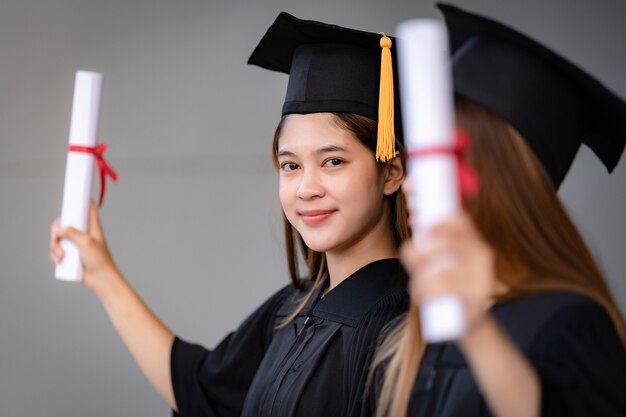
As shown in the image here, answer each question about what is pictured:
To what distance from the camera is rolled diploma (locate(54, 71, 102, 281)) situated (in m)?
1.39

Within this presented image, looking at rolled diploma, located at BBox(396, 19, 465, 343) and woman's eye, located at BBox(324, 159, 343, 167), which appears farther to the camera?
woman's eye, located at BBox(324, 159, 343, 167)

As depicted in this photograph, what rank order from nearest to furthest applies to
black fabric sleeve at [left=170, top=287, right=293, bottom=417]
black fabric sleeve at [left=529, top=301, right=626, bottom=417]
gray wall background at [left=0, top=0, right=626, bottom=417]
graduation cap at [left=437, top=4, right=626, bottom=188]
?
black fabric sleeve at [left=529, top=301, right=626, bottom=417]
graduation cap at [left=437, top=4, right=626, bottom=188]
black fabric sleeve at [left=170, top=287, right=293, bottom=417]
gray wall background at [left=0, top=0, right=626, bottom=417]

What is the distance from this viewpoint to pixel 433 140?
85 cm

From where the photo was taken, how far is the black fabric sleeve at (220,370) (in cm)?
188

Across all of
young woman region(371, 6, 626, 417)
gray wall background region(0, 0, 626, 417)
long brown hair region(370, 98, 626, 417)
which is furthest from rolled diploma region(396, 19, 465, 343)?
gray wall background region(0, 0, 626, 417)

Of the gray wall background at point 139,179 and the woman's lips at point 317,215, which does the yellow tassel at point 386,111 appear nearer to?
the woman's lips at point 317,215

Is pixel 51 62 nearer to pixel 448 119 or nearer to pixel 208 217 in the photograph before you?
pixel 208 217

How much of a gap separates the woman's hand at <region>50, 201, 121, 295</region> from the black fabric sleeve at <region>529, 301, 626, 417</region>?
0.81 meters

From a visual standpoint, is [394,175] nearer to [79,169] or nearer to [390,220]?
[390,220]

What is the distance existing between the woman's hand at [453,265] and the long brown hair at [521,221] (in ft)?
0.80

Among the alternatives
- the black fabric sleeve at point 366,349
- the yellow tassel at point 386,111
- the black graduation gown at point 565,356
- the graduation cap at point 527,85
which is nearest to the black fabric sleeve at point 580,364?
the black graduation gown at point 565,356

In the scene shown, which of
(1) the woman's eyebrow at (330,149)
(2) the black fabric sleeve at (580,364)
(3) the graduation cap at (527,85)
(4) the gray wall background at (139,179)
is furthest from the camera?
(4) the gray wall background at (139,179)

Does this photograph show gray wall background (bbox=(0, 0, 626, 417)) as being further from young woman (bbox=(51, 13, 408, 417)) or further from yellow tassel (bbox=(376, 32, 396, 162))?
yellow tassel (bbox=(376, 32, 396, 162))

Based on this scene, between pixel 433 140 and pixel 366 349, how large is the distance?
2.67ft
